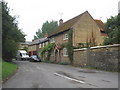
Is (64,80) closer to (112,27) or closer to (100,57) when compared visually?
(100,57)

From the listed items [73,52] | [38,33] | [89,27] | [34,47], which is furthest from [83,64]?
[38,33]

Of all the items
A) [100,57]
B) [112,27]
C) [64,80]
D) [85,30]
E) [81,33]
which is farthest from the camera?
[85,30]

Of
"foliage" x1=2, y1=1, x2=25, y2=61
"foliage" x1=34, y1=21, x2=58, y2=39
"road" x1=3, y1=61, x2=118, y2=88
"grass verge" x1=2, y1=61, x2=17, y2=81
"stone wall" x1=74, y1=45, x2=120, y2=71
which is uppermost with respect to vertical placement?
"foliage" x1=34, y1=21, x2=58, y2=39

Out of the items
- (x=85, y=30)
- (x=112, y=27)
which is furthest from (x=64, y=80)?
(x=85, y=30)

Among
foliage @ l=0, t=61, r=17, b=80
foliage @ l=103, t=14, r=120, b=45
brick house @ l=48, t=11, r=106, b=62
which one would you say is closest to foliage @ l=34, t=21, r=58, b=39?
brick house @ l=48, t=11, r=106, b=62

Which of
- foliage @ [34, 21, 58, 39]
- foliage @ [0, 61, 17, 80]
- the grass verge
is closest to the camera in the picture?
the grass verge

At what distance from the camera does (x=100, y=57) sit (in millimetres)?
20281

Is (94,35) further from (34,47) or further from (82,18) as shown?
(34,47)

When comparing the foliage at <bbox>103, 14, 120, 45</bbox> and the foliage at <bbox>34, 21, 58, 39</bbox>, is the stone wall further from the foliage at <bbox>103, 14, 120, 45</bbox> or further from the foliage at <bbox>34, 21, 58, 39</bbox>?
the foliage at <bbox>34, 21, 58, 39</bbox>

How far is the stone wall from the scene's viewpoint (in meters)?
17.9

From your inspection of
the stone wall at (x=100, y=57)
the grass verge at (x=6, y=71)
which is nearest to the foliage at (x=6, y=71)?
the grass verge at (x=6, y=71)

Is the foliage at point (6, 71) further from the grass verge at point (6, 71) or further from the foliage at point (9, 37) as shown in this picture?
the foliage at point (9, 37)

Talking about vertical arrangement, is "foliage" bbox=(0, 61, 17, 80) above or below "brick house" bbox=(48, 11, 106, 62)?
below

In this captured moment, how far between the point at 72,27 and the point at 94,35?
560 centimetres
